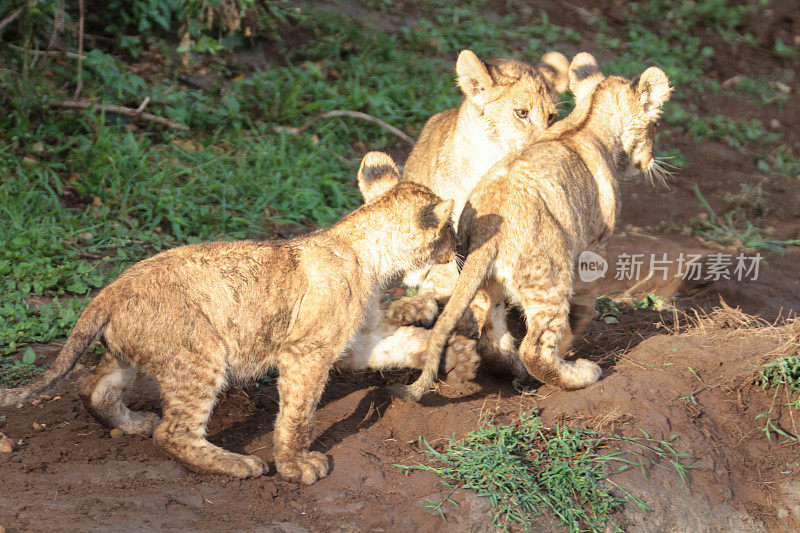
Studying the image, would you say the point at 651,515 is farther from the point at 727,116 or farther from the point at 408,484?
the point at 727,116

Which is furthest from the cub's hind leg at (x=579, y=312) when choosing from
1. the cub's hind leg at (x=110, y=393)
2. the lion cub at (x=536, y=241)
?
the cub's hind leg at (x=110, y=393)

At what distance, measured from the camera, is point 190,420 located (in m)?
4.62

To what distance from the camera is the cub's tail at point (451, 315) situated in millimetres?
4934

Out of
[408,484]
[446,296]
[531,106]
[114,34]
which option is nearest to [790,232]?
[531,106]

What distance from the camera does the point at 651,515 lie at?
4543 mm

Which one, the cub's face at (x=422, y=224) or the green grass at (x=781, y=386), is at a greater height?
the cub's face at (x=422, y=224)

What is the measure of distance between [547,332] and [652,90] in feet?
7.60

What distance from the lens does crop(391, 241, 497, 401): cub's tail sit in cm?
493

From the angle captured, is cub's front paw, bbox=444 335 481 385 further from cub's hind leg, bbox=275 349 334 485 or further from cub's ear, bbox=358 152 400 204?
cub's ear, bbox=358 152 400 204

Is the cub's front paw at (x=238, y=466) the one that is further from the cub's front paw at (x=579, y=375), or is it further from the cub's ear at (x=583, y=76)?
the cub's ear at (x=583, y=76)

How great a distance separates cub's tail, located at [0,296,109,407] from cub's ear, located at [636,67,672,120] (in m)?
4.26

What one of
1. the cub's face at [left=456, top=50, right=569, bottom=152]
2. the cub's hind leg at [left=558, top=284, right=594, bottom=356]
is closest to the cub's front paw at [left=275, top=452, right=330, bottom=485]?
the cub's hind leg at [left=558, top=284, right=594, bottom=356]

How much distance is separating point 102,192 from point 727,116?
926cm

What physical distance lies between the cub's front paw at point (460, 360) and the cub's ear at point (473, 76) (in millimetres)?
2422
